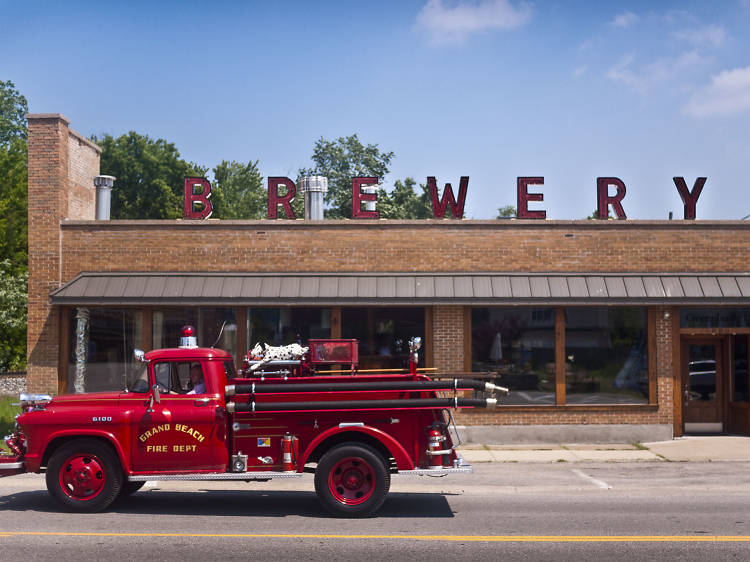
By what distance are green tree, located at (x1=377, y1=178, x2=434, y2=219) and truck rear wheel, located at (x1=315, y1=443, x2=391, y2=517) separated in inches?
2089

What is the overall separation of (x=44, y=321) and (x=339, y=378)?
1127cm

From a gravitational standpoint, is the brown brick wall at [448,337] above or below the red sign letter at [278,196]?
below

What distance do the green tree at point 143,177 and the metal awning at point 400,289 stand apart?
137ft

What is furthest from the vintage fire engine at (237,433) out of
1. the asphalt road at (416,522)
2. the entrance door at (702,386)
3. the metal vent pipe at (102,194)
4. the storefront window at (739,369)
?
the storefront window at (739,369)

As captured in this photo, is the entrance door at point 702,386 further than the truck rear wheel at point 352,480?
Yes

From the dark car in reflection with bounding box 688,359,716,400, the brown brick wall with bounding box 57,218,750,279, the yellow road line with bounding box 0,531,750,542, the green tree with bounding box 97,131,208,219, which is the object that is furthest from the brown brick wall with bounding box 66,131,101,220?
the green tree with bounding box 97,131,208,219

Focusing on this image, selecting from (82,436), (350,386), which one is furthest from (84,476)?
(350,386)

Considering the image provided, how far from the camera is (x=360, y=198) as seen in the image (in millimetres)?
21078

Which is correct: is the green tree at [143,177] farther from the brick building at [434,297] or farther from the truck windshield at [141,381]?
the truck windshield at [141,381]

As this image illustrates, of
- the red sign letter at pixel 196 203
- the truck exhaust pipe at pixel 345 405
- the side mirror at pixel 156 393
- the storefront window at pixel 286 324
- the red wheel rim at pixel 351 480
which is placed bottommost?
the red wheel rim at pixel 351 480

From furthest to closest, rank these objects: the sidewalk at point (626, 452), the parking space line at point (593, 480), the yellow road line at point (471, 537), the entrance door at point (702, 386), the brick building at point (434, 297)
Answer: the entrance door at point (702, 386) < the brick building at point (434, 297) < the sidewalk at point (626, 452) < the parking space line at point (593, 480) < the yellow road line at point (471, 537)

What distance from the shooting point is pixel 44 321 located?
19.6 metres

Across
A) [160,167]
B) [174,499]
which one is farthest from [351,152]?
[174,499]

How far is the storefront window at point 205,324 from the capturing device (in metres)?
19.4
